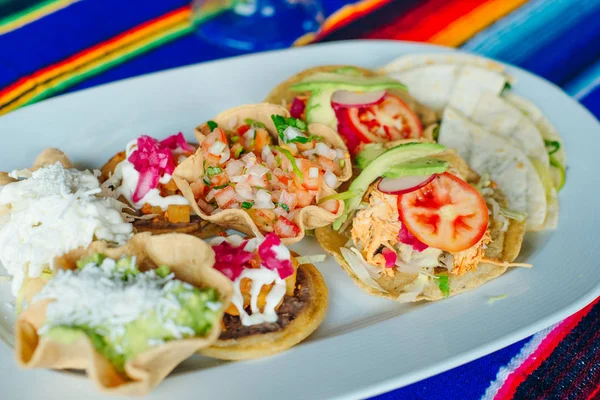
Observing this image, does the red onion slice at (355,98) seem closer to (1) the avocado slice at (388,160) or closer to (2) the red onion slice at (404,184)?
(1) the avocado slice at (388,160)

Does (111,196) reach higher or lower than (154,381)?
higher

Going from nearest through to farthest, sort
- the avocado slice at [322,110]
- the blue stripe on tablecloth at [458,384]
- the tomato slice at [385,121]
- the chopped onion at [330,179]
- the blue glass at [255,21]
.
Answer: the blue stripe on tablecloth at [458,384] → the chopped onion at [330,179] → the avocado slice at [322,110] → the tomato slice at [385,121] → the blue glass at [255,21]

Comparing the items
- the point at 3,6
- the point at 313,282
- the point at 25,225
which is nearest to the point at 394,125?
the point at 313,282

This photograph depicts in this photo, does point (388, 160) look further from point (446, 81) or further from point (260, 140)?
point (446, 81)

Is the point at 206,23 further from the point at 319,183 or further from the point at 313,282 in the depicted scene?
the point at 313,282

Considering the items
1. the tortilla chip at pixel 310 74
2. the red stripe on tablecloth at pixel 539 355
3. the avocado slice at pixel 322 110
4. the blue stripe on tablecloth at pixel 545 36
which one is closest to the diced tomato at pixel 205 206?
the avocado slice at pixel 322 110

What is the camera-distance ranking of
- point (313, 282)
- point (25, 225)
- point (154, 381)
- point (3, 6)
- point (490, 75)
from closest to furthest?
point (154, 381)
point (25, 225)
point (313, 282)
point (490, 75)
point (3, 6)

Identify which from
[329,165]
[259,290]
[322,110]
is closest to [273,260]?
[259,290]
